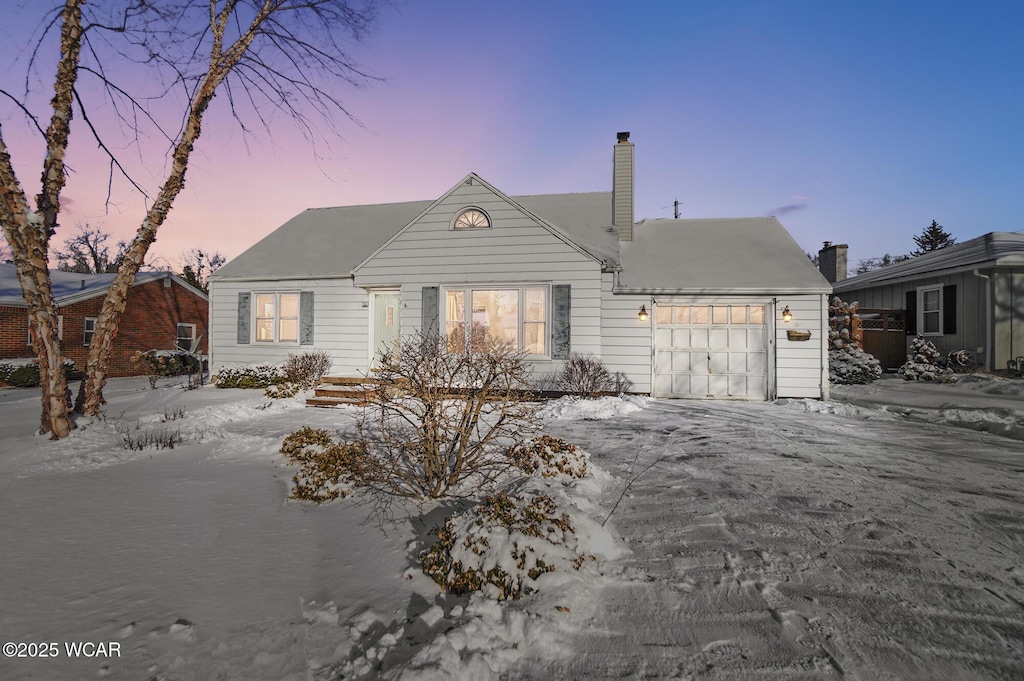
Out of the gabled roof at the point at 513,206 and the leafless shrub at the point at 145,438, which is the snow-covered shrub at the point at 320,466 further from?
the gabled roof at the point at 513,206

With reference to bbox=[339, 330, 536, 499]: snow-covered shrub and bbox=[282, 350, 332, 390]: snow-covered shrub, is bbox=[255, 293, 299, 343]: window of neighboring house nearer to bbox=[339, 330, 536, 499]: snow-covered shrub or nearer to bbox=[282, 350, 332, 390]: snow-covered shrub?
bbox=[282, 350, 332, 390]: snow-covered shrub

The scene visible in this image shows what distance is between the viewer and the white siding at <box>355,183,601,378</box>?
10.4 metres

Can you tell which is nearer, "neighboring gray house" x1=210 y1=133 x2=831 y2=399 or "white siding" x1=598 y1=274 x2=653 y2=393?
"neighboring gray house" x1=210 y1=133 x2=831 y2=399

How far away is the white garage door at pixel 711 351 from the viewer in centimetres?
1082

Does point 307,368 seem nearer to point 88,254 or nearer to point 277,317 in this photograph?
point 277,317

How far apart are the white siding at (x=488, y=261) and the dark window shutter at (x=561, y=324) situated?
0.44ft

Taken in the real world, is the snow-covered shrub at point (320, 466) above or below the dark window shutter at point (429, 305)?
below

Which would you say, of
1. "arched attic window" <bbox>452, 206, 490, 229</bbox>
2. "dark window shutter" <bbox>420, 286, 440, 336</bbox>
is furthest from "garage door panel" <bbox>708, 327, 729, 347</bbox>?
"dark window shutter" <bbox>420, 286, 440, 336</bbox>

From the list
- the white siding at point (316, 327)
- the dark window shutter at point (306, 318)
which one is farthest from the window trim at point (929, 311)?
the dark window shutter at point (306, 318)

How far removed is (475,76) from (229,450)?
28.3 feet

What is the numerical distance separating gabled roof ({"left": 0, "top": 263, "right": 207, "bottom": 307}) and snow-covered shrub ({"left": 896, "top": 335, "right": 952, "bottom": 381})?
27548 millimetres

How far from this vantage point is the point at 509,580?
269 cm

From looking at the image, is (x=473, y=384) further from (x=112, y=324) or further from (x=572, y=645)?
(x=112, y=324)

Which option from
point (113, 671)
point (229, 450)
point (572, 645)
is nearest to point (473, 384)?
point (572, 645)
